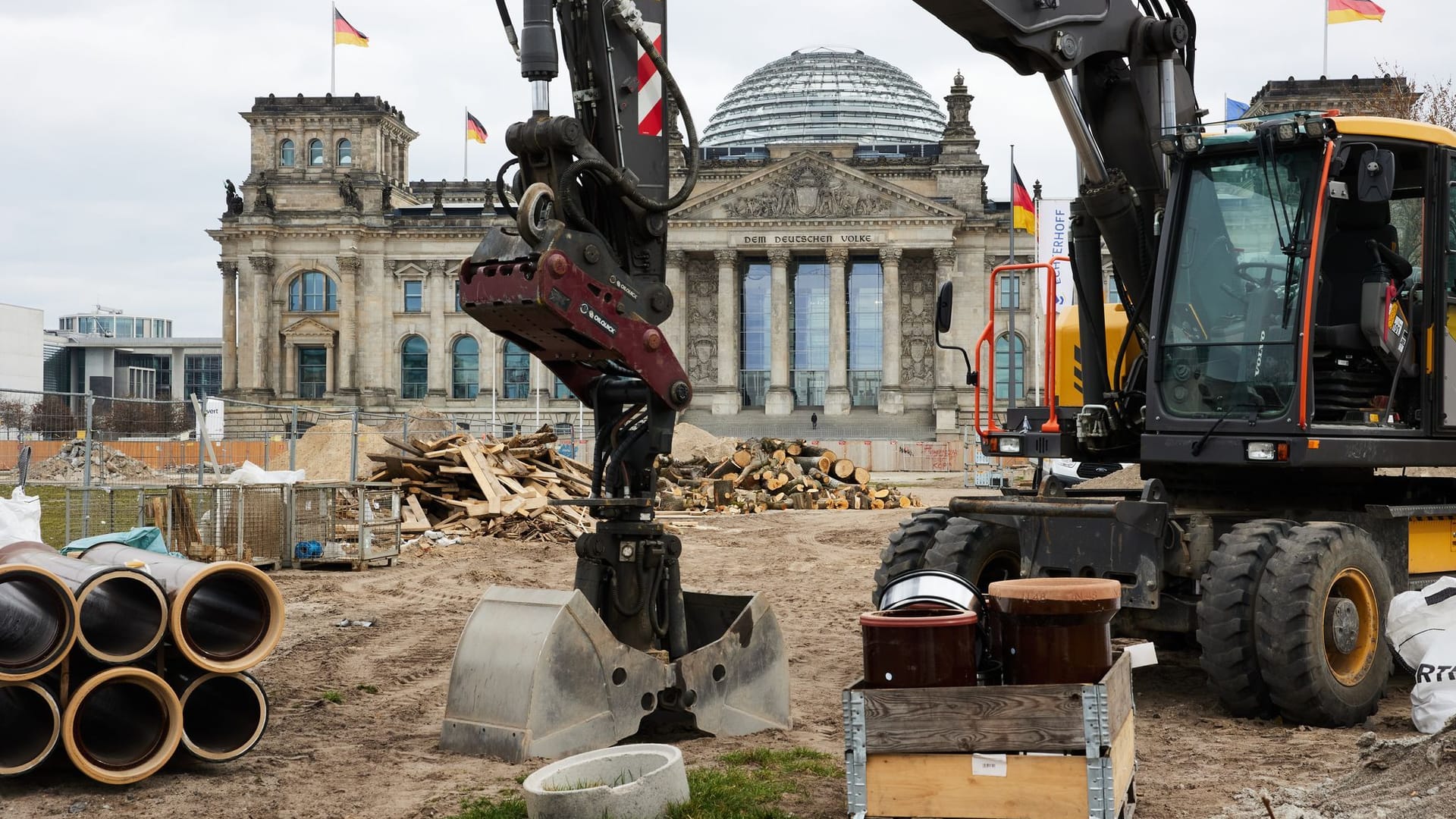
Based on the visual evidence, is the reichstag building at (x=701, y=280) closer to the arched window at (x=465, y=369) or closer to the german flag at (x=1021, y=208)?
the arched window at (x=465, y=369)

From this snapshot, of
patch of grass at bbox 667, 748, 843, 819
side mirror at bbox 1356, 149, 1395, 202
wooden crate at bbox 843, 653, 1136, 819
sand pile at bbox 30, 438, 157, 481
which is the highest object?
side mirror at bbox 1356, 149, 1395, 202

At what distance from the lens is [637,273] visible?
8.33m

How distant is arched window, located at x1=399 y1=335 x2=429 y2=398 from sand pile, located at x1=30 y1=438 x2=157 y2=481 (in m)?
69.4

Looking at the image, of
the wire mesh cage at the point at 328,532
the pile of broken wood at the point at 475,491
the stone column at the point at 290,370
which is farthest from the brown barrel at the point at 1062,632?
the stone column at the point at 290,370

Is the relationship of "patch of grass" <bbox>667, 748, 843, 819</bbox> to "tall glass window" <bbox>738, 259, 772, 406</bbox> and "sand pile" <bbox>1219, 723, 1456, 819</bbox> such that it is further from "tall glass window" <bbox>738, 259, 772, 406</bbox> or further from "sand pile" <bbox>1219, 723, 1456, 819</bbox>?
"tall glass window" <bbox>738, 259, 772, 406</bbox>

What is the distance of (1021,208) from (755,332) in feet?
122

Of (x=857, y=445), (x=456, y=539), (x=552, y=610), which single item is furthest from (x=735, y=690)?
(x=857, y=445)

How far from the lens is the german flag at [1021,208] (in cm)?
5228

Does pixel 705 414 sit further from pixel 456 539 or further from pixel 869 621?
pixel 869 621

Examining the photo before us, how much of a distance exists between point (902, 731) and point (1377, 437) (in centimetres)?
486

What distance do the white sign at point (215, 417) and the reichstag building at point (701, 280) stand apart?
174 feet

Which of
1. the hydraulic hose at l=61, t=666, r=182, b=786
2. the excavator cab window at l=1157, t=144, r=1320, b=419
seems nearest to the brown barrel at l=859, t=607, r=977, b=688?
the excavator cab window at l=1157, t=144, r=1320, b=419

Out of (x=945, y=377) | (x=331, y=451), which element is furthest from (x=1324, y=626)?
(x=945, y=377)

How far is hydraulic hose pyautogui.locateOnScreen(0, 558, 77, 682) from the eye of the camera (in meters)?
7.32
